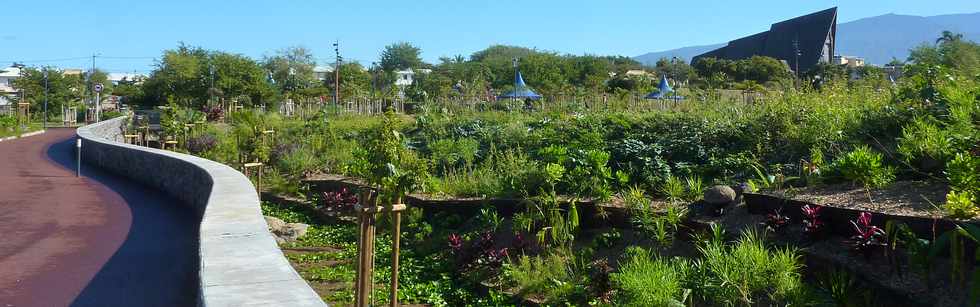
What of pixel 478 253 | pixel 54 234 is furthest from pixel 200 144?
pixel 478 253

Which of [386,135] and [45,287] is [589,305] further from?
[45,287]

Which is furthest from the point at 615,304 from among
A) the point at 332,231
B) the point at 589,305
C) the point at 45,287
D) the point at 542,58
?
the point at 542,58

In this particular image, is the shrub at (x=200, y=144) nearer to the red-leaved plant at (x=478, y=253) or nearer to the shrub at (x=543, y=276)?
the red-leaved plant at (x=478, y=253)

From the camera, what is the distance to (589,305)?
6465 millimetres

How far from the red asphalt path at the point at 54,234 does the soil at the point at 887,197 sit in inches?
244

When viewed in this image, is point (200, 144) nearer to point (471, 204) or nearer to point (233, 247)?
point (471, 204)

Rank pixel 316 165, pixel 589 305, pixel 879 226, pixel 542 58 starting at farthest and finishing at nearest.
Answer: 1. pixel 542 58
2. pixel 316 165
3. pixel 589 305
4. pixel 879 226

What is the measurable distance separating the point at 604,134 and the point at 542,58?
2211 inches

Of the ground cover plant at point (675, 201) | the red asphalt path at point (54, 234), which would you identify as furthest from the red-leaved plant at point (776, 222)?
the red asphalt path at point (54, 234)

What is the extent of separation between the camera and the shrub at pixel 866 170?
683 cm

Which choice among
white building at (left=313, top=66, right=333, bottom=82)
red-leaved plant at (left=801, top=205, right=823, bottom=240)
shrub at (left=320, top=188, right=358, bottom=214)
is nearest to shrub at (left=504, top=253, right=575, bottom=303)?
red-leaved plant at (left=801, top=205, right=823, bottom=240)

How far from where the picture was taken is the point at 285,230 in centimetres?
991

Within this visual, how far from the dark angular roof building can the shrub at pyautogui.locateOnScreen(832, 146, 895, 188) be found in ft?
208

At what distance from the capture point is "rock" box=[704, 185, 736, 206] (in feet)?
23.6
